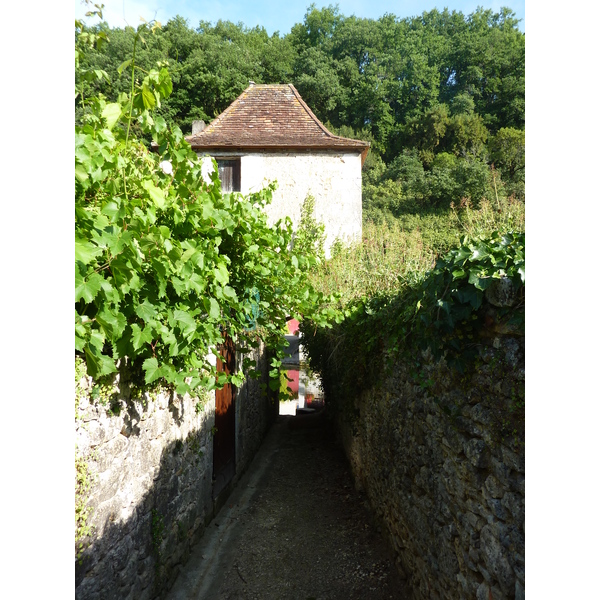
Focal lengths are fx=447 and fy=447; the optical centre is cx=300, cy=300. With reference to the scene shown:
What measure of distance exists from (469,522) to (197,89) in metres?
21.8

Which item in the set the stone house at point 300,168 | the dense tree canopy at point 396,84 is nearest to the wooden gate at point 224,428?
the stone house at point 300,168

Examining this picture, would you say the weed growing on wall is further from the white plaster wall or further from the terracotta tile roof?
the terracotta tile roof

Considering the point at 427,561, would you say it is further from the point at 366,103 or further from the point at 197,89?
the point at 366,103

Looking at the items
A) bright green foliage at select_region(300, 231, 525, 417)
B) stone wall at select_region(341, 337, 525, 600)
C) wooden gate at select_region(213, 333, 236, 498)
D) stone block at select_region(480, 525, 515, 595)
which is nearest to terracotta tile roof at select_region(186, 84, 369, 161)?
bright green foliage at select_region(300, 231, 525, 417)

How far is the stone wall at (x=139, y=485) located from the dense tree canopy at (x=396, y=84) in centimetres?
1679

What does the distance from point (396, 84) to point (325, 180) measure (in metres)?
15.9

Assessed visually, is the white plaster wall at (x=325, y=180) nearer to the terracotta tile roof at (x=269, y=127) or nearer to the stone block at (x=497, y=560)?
the terracotta tile roof at (x=269, y=127)

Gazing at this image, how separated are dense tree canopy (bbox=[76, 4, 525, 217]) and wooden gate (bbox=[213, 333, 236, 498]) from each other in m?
15.1

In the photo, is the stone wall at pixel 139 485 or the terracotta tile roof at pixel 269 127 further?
the terracotta tile roof at pixel 269 127

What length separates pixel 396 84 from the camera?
25516 mm

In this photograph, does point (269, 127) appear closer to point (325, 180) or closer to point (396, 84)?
point (325, 180)

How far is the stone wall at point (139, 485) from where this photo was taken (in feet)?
8.82
